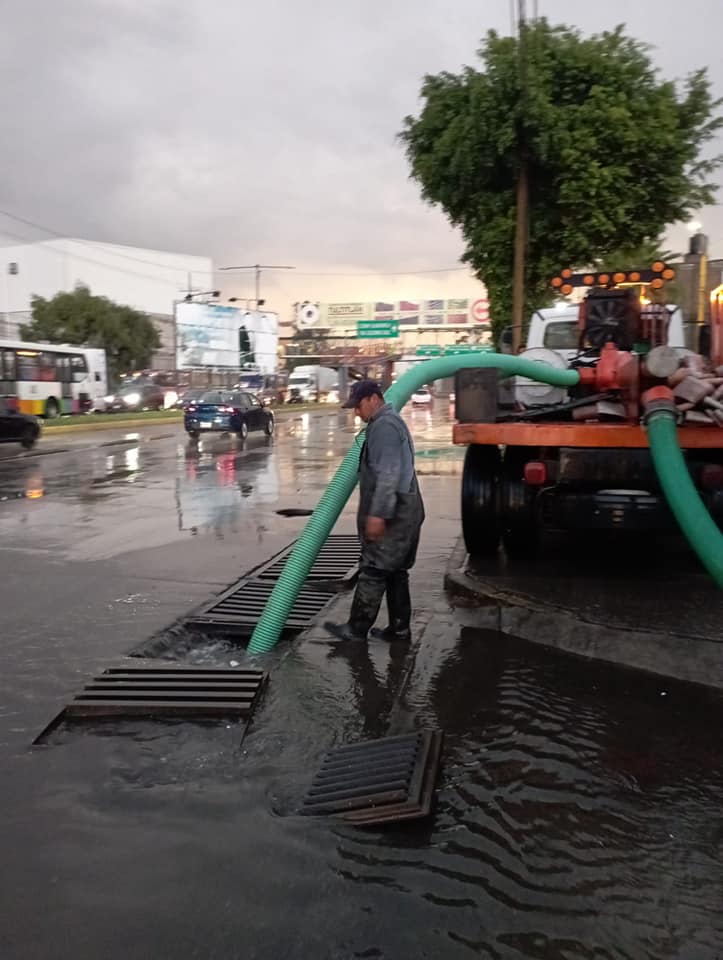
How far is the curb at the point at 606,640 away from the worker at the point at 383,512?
76cm

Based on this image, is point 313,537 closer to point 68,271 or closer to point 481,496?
point 481,496

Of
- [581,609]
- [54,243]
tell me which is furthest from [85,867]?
[54,243]

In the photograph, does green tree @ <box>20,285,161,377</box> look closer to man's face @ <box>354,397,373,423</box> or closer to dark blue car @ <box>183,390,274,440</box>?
dark blue car @ <box>183,390,274,440</box>

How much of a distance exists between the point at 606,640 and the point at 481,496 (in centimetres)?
212

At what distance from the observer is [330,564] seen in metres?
7.90

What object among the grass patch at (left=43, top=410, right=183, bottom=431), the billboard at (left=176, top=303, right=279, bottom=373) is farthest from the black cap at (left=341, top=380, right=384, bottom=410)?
the billboard at (left=176, top=303, right=279, bottom=373)

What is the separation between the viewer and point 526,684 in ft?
15.4

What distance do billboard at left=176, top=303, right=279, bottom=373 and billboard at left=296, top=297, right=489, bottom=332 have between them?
6721 millimetres

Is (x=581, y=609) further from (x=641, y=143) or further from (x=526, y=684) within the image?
(x=641, y=143)

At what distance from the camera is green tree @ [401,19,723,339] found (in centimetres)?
1808

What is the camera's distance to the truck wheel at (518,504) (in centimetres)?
689

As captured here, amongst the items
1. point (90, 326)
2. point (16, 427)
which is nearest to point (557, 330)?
point (16, 427)

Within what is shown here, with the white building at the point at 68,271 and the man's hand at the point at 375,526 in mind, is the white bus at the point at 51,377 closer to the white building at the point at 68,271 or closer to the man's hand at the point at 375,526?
the man's hand at the point at 375,526

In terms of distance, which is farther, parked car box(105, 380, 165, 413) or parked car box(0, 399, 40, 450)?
parked car box(105, 380, 165, 413)
